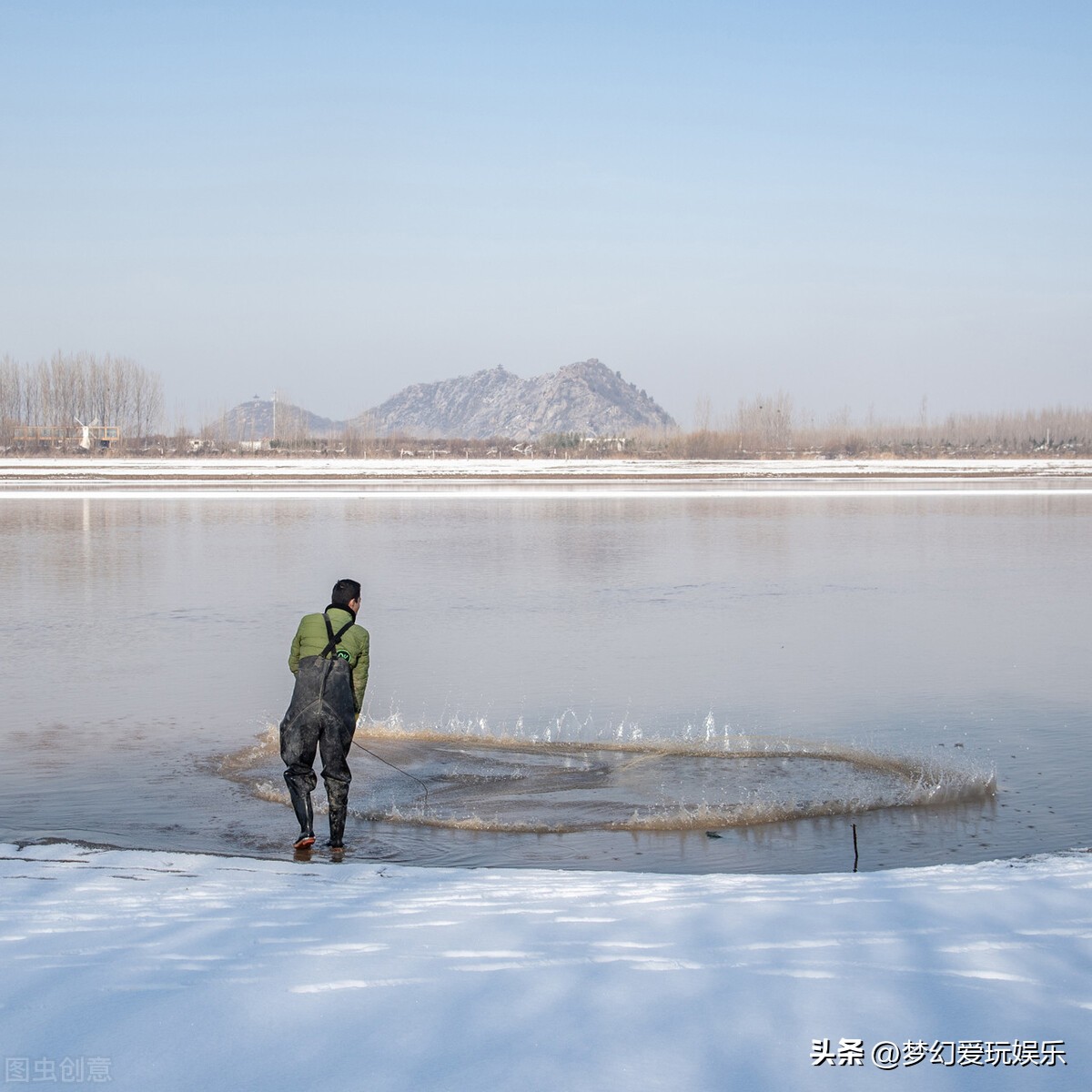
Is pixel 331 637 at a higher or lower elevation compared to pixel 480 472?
lower

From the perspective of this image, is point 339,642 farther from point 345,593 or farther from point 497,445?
point 497,445

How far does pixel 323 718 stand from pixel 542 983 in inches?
98.4

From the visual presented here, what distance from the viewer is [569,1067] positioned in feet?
9.73

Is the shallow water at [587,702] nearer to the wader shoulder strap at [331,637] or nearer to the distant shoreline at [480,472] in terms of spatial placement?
the wader shoulder strap at [331,637]

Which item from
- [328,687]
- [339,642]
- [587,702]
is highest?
[339,642]

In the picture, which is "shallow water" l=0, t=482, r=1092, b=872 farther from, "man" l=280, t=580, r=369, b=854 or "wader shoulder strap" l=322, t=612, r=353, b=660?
"wader shoulder strap" l=322, t=612, r=353, b=660

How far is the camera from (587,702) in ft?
30.9

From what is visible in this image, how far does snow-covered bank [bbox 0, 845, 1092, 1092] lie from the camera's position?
2.98 m

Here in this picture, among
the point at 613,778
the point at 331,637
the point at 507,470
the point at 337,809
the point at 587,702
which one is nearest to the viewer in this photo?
the point at 331,637

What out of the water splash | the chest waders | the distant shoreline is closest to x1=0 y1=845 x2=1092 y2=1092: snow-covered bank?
the chest waders

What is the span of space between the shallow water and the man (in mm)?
548

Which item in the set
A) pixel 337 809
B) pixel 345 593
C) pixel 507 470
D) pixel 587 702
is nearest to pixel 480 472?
pixel 507 470

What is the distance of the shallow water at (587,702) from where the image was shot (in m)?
6.52

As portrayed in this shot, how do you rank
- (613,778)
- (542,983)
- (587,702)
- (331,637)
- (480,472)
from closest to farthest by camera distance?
(542,983) < (331,637) < (613,778) < (587,702) < (480,472)
